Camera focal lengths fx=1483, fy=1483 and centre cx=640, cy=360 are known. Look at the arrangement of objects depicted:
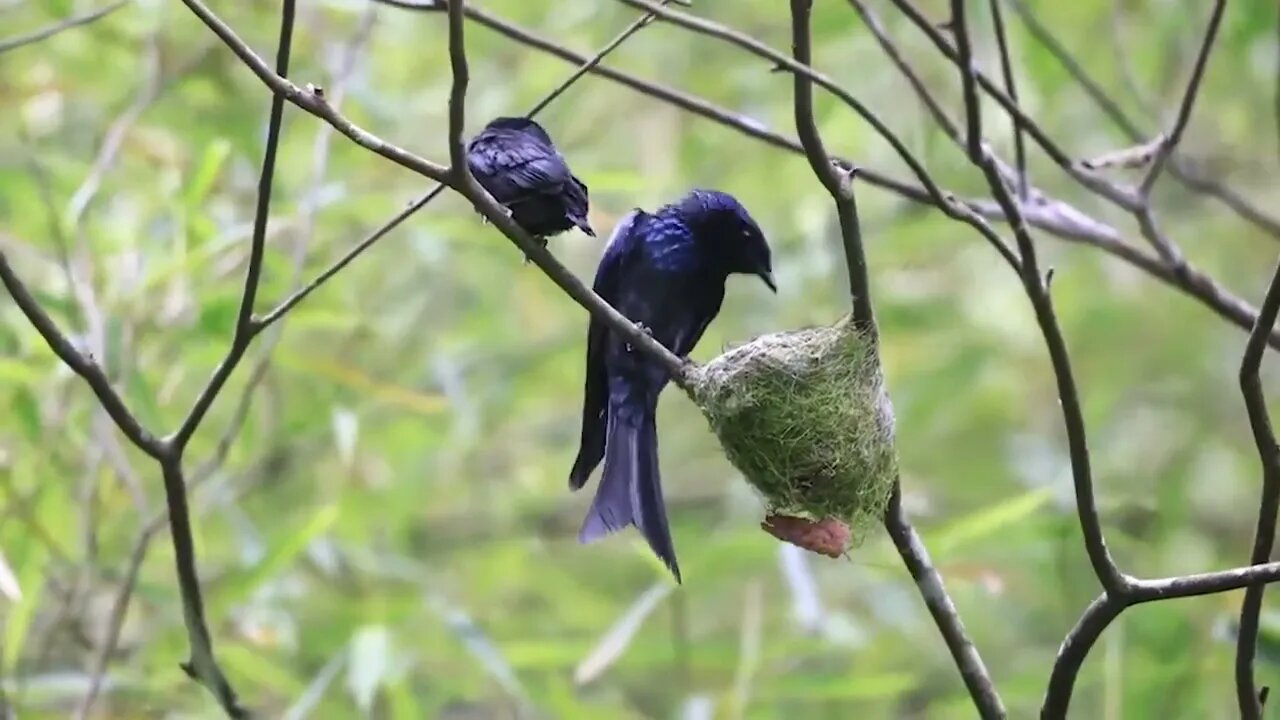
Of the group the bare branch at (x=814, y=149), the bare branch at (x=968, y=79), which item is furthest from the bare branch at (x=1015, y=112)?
the bare branch at (x=814, y=149)

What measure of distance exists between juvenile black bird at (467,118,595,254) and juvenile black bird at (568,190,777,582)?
20 centimetres

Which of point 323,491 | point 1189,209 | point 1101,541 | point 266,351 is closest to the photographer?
point 1101,541

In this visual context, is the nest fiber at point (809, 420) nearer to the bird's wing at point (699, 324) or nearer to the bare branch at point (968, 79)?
the bare branch at point (968, 79)

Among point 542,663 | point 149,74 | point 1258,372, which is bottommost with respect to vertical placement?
point 542,663

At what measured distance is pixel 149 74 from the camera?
8.49ft

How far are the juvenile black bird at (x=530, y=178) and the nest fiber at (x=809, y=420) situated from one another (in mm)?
242

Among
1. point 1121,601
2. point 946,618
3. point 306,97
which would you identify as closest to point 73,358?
point 306,97

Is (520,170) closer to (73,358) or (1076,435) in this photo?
(73,358)

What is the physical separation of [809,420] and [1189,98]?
647 millimetres

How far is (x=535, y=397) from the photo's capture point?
9.91ft

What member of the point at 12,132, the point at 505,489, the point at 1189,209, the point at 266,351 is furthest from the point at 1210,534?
the point at 12,132

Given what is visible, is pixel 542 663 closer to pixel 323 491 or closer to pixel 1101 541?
pixel 323 491

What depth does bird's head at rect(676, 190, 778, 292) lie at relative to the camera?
2.08 m

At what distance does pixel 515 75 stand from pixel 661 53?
34 cm
